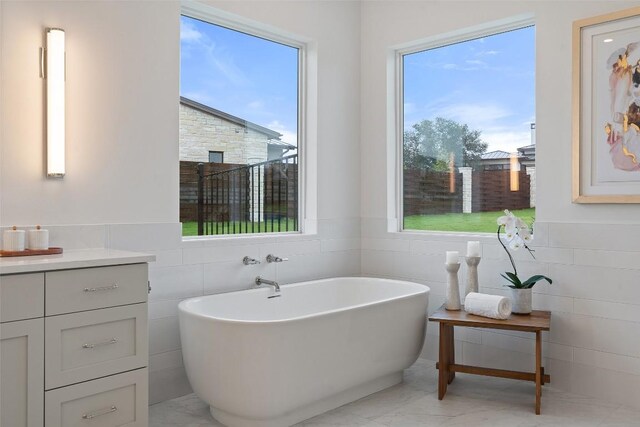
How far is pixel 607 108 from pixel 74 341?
308 centimetres

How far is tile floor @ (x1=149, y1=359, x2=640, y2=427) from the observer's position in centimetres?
289

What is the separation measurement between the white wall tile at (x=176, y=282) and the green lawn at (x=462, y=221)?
1.78m

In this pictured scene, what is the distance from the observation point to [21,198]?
2629 mm

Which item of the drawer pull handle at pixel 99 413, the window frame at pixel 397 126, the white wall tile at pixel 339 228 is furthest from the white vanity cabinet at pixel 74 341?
the window frame at pixel 397 126

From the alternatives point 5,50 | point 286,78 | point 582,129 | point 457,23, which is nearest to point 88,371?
point 5,50

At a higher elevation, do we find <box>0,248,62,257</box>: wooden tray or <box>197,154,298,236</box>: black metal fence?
<box>197,154,298,236</box>: black metal fence

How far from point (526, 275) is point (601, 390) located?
0.79m

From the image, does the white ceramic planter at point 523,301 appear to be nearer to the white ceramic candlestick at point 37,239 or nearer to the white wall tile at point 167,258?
the white wall tile at point 167,258

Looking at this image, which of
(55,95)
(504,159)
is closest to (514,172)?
(504,159)

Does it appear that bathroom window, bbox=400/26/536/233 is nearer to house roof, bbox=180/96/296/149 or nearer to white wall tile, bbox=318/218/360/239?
white wall tile, bbox=318/218/360/239

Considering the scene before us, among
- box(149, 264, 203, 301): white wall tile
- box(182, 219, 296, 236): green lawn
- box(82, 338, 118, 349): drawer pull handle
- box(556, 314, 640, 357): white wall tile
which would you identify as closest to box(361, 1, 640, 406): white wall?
box(556, 314, 640, 357): white wall tile

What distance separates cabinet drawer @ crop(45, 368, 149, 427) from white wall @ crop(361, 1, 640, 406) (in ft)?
7.45

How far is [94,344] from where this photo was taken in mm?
2266

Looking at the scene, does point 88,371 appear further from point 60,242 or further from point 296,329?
point 296,329
